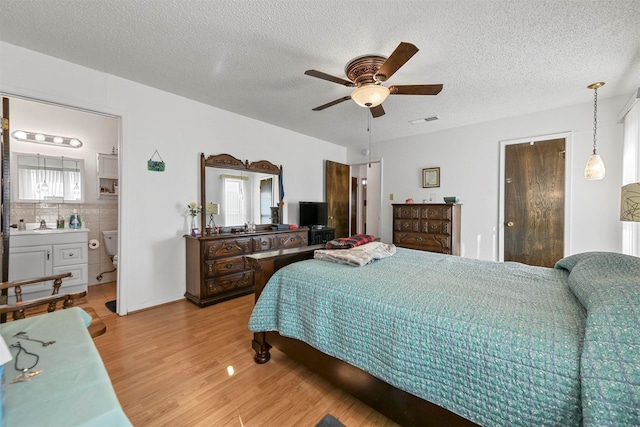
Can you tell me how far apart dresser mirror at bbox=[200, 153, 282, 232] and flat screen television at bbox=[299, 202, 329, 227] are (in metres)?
0.50

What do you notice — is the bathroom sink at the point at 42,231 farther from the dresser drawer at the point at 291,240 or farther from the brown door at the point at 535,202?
the brown door at the point at 535,202

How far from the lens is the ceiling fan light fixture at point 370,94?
2059 mm

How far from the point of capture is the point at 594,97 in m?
3.08

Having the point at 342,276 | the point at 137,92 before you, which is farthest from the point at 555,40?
the point at 137,92

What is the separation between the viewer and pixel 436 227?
157 inches

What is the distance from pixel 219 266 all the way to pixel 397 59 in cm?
292

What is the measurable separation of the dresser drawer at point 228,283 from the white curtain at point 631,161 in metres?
4.37

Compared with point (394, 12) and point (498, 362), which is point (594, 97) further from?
point (498, 362)

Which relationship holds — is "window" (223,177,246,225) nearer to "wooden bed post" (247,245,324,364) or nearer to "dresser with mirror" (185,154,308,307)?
"dresser with mirror" (185,154,308,307)

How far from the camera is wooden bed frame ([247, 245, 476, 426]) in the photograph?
1234 millimetres

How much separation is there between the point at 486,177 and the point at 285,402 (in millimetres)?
4139

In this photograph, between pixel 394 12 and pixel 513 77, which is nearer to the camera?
pixel 394 12

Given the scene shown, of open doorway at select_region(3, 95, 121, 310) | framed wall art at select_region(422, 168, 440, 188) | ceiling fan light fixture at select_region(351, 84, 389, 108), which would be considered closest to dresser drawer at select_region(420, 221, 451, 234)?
framed wall art at select_region(422, 168, 440, 188)

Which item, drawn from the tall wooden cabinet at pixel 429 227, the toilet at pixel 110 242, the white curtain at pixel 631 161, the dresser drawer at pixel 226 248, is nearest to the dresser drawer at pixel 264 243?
the dresser drawer at pixel 226 248
